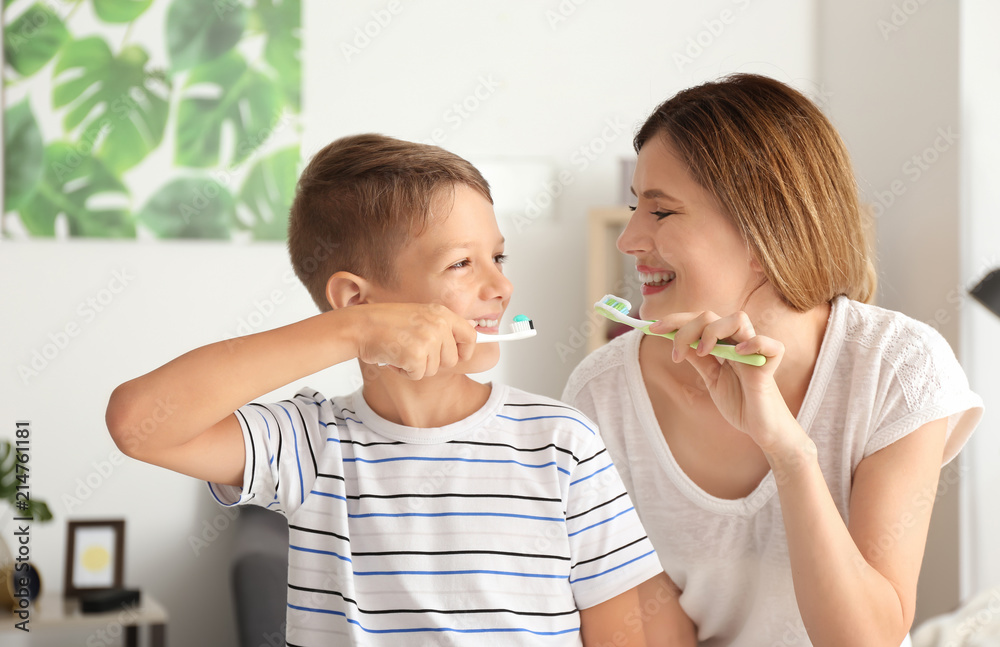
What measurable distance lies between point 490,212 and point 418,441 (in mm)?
290

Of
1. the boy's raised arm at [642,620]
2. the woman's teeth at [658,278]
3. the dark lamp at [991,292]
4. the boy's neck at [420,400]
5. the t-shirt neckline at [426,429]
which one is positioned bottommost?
the boy's raised arm at [642,620]

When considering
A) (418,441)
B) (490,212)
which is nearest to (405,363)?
(418,441)

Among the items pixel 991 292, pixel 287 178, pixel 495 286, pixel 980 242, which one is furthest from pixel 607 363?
pixel 287 178

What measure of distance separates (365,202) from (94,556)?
1924 mm

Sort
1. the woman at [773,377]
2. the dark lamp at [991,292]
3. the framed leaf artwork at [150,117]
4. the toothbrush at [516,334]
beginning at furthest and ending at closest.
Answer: the framed leaf artwork at [150,117] → the dark lamp at [991,292] → the woman at [773,377] → the toothbrush at [516,334]

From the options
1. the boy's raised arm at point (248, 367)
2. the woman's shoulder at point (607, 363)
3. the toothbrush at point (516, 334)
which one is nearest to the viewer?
the boy's raised arm at point (248, 367)

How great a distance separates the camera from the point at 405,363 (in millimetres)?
808

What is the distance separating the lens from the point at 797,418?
1105 millimetres

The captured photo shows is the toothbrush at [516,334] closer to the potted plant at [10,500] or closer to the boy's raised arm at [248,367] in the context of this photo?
the boy's raised arm at [248,367]

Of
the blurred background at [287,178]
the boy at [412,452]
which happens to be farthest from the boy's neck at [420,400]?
the blurred background at [287,178]

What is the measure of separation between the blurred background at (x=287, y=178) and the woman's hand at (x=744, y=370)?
170cm

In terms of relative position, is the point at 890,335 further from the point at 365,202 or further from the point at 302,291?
the point at 302,291

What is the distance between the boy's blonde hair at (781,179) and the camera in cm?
110

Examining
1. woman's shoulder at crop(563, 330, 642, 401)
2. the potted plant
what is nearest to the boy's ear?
woman's shoulder at crop(563, 330, 642, 401)
